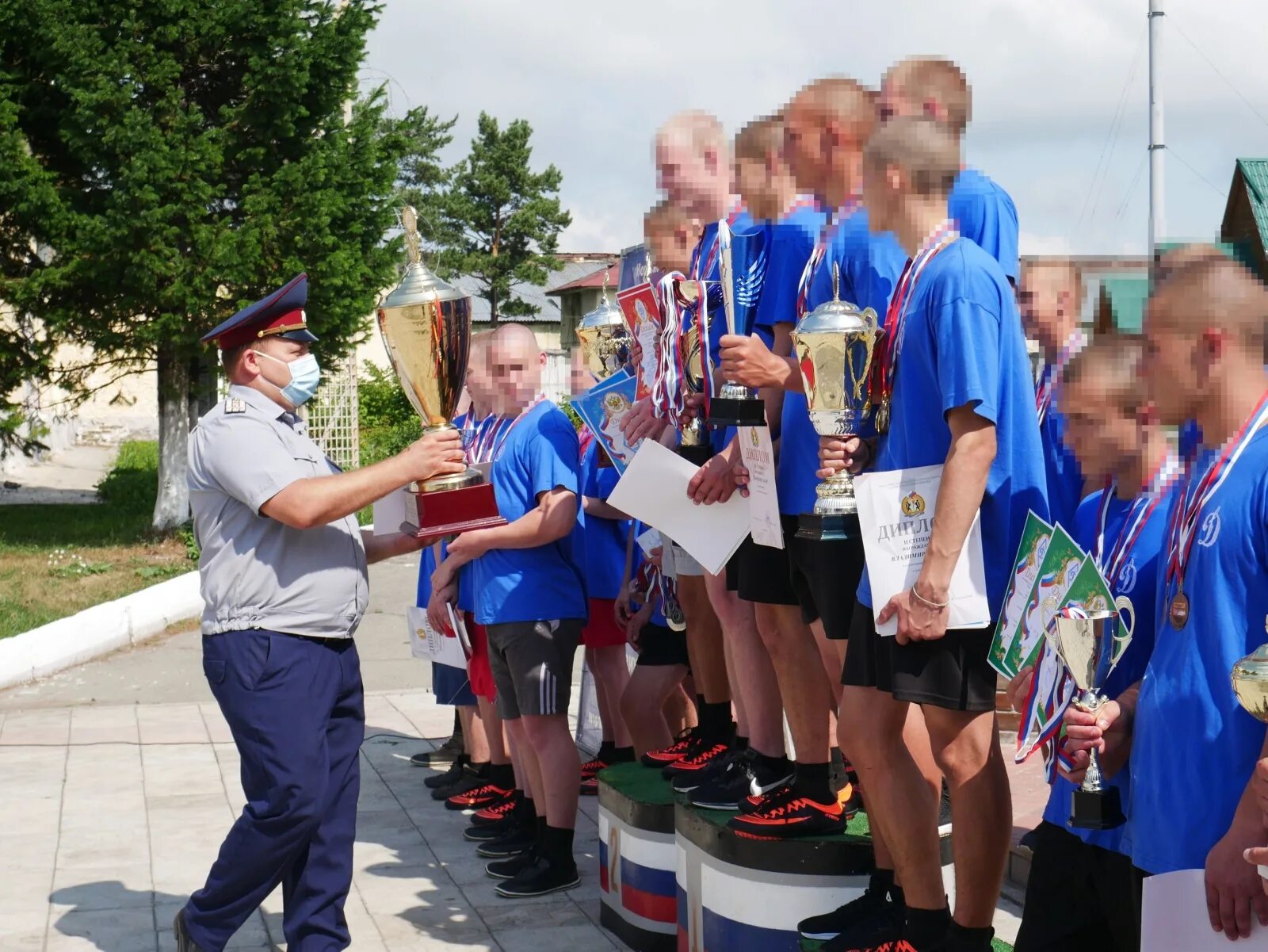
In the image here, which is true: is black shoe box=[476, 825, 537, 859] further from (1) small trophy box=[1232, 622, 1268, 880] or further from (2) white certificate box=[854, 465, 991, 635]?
(1) small trophy box=[1232, 622, 1268, 880]

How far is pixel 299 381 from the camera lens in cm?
459

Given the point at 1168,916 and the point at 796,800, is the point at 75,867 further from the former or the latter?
the point at 1168,916

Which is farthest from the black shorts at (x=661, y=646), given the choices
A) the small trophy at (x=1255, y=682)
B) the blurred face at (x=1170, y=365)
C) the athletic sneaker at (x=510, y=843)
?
the small trophy at (x=1255, y=682)

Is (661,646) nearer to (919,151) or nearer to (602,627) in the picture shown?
(602,627)

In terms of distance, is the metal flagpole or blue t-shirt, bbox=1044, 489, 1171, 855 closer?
blue t-shirt, bbox=1044, 489, 1171, 855

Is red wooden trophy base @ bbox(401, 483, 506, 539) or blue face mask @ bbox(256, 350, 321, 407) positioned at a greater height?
blue face mask @ bbox(256, 350, 321, 407)

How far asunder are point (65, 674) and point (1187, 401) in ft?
30.8

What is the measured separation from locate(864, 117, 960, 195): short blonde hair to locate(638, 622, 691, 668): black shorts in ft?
9.67

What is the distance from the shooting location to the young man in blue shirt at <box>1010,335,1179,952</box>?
2.81 m

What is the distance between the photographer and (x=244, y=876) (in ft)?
14.3

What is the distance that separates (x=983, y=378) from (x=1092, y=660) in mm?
791

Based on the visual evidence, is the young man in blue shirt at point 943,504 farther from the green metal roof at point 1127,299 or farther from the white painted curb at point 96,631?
the white painted curb at point 96,631

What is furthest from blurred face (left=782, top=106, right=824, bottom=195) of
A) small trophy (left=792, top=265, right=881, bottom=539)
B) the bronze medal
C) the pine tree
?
the pine tree

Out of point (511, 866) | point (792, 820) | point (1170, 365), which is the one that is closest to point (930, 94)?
point (1170, 365)
